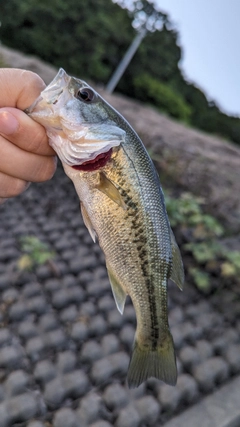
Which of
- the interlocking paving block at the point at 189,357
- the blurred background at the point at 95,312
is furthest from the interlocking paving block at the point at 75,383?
the interlocking paving block at the point at 189,357

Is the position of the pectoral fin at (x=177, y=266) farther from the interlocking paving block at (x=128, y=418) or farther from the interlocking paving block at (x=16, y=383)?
the interlocking paving block at (x=16, y=383)

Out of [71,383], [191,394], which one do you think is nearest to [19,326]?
[71,383]

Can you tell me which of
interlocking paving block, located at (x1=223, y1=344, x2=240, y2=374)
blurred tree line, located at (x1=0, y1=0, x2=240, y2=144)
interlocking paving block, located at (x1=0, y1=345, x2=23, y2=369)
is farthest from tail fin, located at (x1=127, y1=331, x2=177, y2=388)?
blurred tree line, located at (x1=0, y1=0, x2=240, y2=144)

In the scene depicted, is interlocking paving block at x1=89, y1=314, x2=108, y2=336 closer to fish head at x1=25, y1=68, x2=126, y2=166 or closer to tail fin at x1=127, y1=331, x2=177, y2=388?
tail fin at x1=127, y1=331, x2=177, y2=388

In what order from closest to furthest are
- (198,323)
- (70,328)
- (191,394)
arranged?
(191,394), (70,328), (198,323)

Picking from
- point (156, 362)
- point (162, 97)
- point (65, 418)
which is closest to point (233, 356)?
point (65, 418)

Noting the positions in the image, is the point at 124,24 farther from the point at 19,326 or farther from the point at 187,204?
the point at 19,326
